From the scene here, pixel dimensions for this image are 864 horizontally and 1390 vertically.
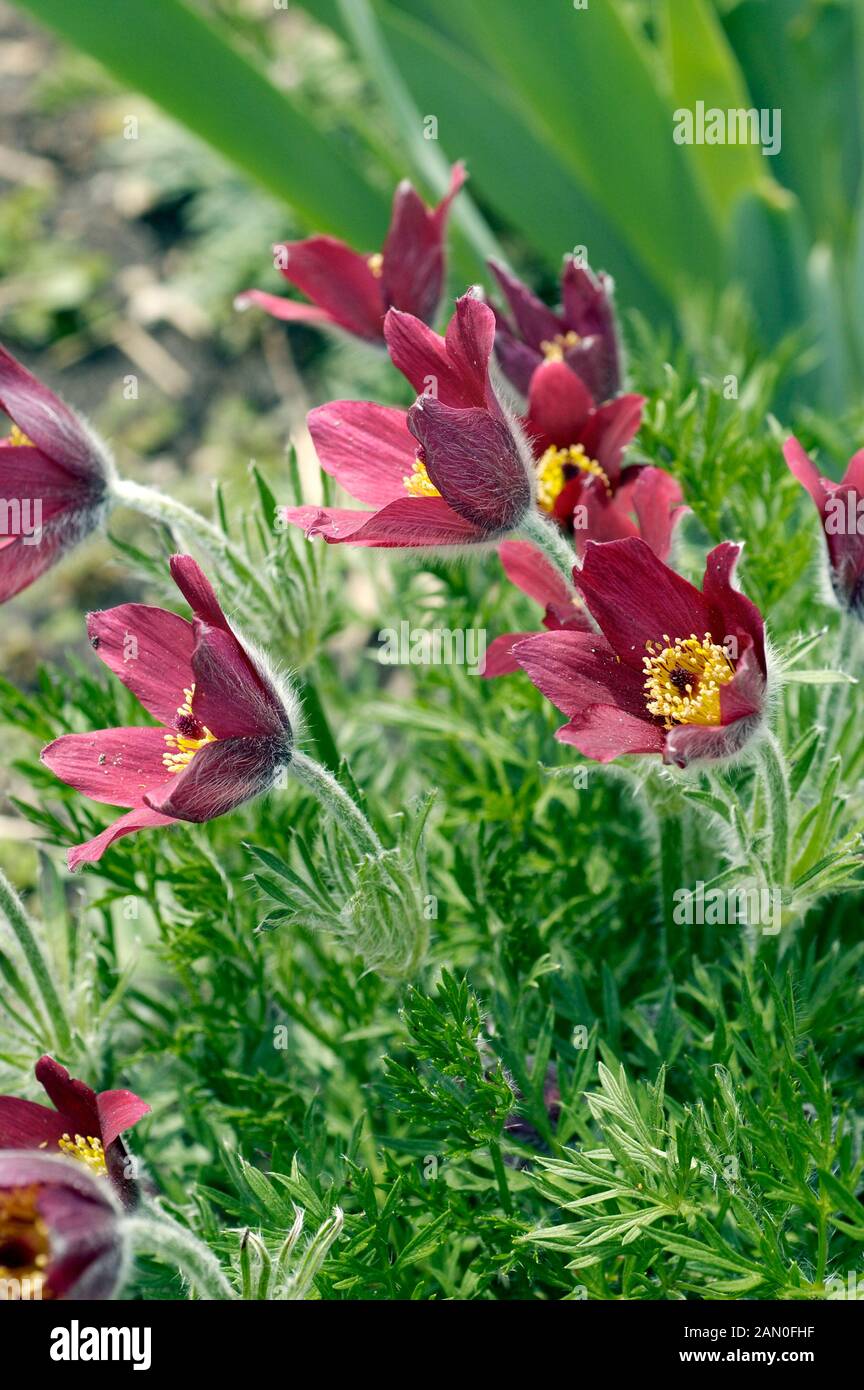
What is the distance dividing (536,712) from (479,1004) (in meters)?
0.35

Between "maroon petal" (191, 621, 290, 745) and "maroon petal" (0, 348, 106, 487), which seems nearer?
"maroon petal" (191, 621, 290, 745)

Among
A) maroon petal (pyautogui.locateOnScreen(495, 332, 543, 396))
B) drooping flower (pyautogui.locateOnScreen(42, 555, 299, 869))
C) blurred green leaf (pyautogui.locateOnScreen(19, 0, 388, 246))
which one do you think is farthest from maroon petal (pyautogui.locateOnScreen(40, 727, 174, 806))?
blurred green leaf (pyautogui.locateOnScreen(19, 0, 388, 246))

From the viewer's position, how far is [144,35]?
5.05 feet

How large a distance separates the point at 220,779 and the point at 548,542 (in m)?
0.26

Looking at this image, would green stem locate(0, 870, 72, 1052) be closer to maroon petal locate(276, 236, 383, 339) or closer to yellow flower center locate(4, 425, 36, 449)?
yellow flower center locate(4, 425, 36, 449)

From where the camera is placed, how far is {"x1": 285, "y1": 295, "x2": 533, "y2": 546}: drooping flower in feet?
2.60

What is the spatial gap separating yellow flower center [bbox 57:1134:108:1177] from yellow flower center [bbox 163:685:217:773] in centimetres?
24

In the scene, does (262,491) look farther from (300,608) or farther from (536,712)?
(536,712)

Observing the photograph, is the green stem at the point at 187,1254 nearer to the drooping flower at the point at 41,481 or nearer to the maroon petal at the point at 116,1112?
the maroon petal at the point at 116,1112

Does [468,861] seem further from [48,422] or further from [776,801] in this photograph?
[48,422]

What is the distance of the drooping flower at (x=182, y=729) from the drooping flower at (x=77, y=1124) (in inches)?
5.6

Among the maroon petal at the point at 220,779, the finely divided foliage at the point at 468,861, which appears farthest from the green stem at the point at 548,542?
the maroon petal at the point at 220,779

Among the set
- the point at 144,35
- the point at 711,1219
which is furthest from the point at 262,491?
the point at 144,35

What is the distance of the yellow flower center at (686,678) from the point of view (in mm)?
812
